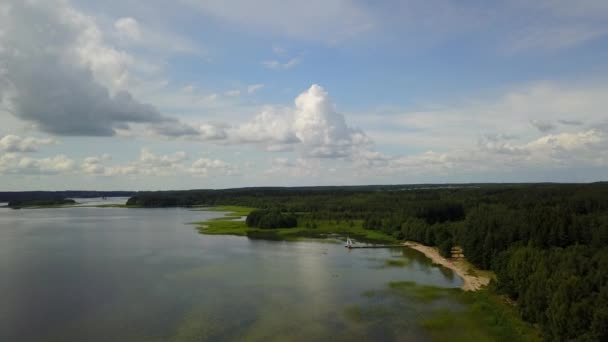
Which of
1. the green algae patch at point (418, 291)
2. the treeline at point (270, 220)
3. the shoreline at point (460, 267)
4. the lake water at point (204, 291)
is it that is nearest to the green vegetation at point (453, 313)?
the green algae patch at point (418, 291)

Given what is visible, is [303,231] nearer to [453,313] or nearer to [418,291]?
[418,291]

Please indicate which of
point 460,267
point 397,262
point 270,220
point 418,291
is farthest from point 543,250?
point 270,220

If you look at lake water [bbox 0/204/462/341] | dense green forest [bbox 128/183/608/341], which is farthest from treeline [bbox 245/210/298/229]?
lake water [bbox 0/204/462/341]

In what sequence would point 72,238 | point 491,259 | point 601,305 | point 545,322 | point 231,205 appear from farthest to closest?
point 231,205
point 72,238
point 491,259
point 545,322
point 601,305

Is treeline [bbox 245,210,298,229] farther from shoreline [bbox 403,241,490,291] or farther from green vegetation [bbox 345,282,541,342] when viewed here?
green vegetation [bbox 345,282,541,342]

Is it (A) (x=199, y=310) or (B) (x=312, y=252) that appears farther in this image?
(B) (x=312, y=252)

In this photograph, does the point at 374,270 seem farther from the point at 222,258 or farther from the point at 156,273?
the point at 156,273

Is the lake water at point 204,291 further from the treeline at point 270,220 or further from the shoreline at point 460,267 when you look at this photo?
the treeline at point 270,220

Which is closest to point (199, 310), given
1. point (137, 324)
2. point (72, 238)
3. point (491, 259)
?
point (137, 324)
